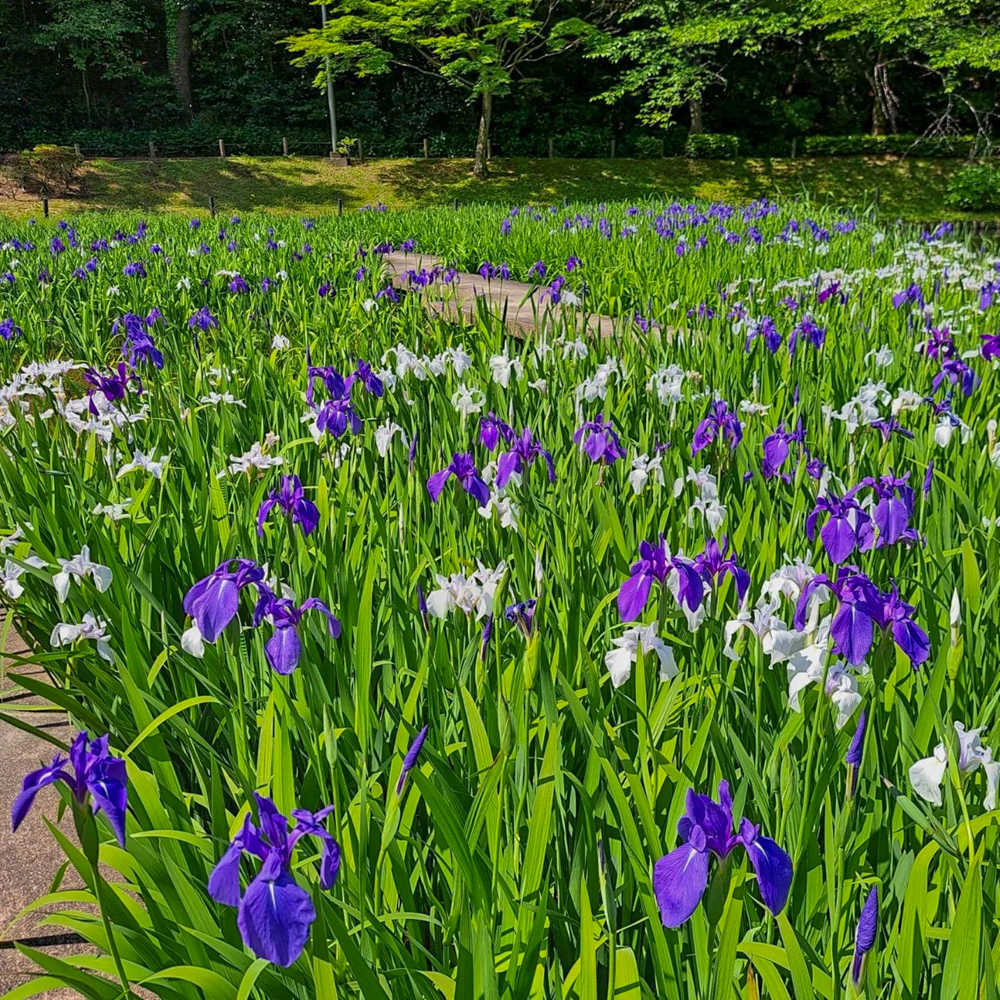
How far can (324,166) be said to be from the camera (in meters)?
27.2

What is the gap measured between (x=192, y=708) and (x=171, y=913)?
55 centimetres

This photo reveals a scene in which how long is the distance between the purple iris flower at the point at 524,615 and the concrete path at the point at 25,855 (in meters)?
0.70

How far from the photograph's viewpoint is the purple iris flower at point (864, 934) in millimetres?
756

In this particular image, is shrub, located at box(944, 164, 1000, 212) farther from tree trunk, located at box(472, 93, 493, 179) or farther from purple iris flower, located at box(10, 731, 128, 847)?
purple iris flower, located at box(10, 731, 128, 847)

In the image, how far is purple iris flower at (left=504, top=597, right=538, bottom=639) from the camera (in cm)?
128

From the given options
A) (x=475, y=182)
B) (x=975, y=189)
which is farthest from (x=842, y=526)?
→ (x=975, y=189)

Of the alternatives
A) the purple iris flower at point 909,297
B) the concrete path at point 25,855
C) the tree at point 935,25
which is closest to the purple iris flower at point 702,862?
the concrete path at point 25,855

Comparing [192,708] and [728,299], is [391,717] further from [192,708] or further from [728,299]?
[728,299]

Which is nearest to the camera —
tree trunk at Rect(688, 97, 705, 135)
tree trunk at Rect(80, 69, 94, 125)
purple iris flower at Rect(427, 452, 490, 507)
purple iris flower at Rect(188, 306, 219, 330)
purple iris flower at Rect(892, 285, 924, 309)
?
purple iris flower at Rect(427, 452, 490, 507)

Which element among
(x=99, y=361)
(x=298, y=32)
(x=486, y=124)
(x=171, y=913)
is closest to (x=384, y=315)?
(x=99, y=361)

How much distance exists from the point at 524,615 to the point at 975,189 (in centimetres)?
2841

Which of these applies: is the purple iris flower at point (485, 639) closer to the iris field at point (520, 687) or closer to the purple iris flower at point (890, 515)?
the iris field at point (520, 687)

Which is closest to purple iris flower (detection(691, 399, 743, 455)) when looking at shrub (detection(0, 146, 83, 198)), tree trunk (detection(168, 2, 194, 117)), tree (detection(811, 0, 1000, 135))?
tree (detection(811, 0, 1000, 135))

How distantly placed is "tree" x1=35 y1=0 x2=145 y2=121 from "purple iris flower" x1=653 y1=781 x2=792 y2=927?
33101 mm
